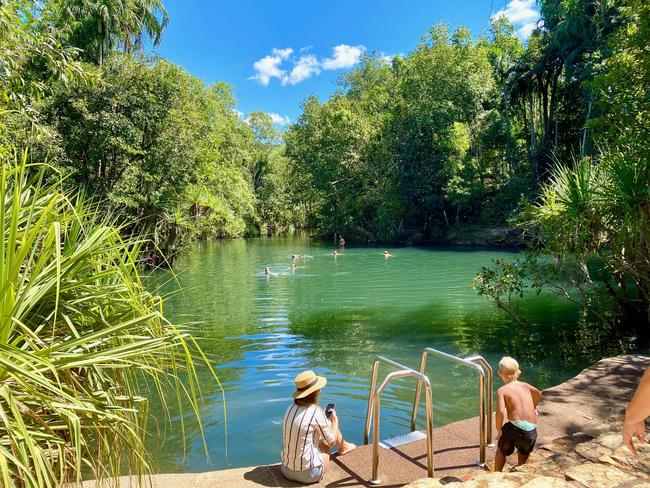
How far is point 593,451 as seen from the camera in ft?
13.6

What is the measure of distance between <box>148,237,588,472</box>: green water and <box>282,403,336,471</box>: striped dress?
1286 mm

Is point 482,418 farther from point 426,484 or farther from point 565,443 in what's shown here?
point 426,484

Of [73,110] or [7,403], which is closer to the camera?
[7,403]

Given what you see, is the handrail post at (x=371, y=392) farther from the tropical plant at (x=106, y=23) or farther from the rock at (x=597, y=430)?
the tropical plant at (x=106, y=23)

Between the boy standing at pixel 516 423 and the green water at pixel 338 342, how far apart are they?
2.76 meters

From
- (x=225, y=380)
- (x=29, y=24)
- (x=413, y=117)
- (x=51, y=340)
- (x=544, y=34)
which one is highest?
(x=544, y=34)

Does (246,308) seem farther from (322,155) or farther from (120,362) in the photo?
(322,155)

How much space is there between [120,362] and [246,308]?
13.7 metres

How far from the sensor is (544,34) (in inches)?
1270

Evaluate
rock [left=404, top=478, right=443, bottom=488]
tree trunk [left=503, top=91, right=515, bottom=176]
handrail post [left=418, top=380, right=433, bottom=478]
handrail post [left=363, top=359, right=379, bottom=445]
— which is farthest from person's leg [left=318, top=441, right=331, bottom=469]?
tree trunk [left=503, top=91, right=515, bottom=176]

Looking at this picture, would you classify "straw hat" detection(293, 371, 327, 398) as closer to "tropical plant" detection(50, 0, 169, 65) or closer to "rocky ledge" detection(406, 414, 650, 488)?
"rocky ledge" detection(406, 414, 650, 488)

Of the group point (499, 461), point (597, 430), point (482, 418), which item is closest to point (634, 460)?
point (499, 461)

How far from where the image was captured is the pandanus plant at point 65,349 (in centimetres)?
220

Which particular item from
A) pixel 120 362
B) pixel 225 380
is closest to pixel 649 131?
pixel 225 380
